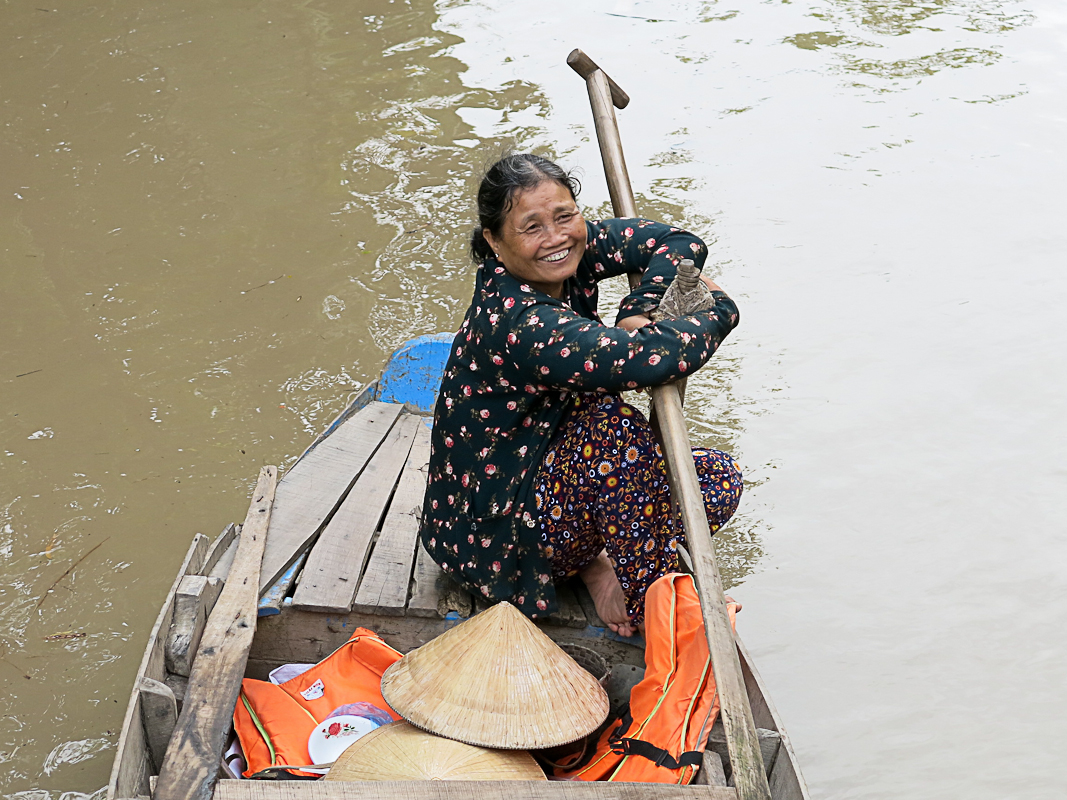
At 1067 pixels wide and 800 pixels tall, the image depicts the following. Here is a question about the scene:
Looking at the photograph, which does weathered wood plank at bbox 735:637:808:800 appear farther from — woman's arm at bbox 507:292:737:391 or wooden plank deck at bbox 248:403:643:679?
woman's arm at bbox 507:292:737:391

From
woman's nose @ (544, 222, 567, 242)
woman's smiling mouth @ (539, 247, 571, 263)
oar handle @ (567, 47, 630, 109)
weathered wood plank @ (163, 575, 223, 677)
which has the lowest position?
weathered wood plank @ (163, 575, 223, 677)

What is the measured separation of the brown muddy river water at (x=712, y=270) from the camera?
3.14 m

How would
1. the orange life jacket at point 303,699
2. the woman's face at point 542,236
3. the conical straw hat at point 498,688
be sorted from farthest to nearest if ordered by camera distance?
the woman's face at point 542,236 < the orange life jacket at point 303,699 < the conical straw hat at point 498,688

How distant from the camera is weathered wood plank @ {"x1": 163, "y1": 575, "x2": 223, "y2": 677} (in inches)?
82.1

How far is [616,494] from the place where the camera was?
2139mm

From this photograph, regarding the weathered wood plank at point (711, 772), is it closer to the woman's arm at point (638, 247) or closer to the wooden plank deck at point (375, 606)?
the wooden plank deck at point (375, 606)

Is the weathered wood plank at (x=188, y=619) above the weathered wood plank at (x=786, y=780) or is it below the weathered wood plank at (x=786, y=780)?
above

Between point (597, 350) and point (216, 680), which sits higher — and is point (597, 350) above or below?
above

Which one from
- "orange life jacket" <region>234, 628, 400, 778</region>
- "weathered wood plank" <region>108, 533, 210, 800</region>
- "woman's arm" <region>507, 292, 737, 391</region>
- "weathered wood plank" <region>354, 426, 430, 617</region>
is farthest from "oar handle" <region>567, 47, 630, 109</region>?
"weathered wood plank" <region>108, 533, 210, 800</region>

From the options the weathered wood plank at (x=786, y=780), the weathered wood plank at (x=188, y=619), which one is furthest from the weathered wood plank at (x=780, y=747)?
the weathered wood plank at (x=188, y=619)

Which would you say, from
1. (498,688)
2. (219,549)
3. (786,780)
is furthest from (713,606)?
(219,549)

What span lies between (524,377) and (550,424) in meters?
0.16

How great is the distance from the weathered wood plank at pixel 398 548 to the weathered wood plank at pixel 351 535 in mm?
25

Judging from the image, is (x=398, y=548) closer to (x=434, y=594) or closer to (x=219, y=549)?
(x=434, y=594)
